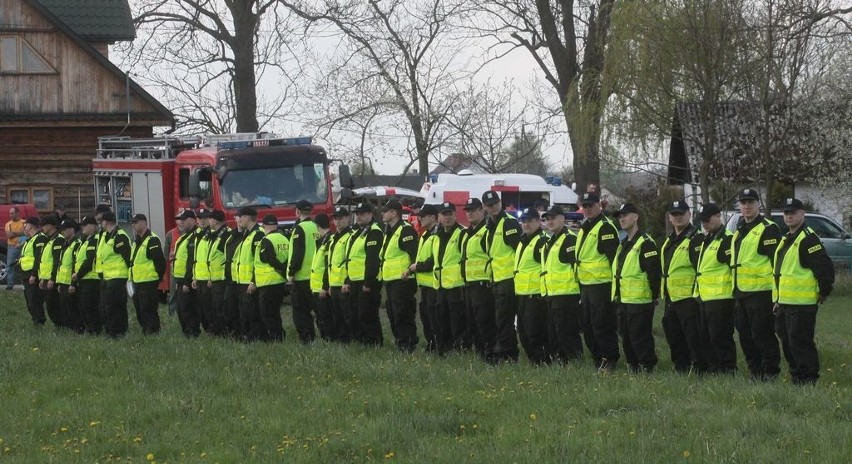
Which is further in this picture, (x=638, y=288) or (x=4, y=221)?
(x=4, y=221)

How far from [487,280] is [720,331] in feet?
10.1

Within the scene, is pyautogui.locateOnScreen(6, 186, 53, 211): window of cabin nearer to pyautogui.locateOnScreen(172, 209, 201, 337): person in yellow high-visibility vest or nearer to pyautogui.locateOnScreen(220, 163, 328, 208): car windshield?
pyautogui.locateOnScreen(220, 163, 328, 208): car windshield

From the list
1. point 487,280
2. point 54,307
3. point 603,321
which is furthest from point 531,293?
point 54,307

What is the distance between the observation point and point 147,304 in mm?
17812

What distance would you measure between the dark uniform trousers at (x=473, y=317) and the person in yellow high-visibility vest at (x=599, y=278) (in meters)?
1.47

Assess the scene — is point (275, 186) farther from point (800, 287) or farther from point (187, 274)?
point (800, 287)

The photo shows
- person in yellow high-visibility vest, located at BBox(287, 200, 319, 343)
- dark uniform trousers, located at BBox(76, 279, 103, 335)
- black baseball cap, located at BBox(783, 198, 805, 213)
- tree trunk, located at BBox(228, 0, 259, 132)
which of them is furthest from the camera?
tree trunk, located at BBox(228, 0, 259, 132)

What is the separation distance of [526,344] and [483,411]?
3803 mm

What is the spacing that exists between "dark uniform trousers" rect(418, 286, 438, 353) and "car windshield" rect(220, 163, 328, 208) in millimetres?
8223

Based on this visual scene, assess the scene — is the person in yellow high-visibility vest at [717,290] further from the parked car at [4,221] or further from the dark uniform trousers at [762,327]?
the parked car at [4,221]

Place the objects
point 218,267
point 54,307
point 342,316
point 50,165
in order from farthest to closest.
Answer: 1. point 50,165
2. point 54,307
3. point 218,267
4. point 342,316

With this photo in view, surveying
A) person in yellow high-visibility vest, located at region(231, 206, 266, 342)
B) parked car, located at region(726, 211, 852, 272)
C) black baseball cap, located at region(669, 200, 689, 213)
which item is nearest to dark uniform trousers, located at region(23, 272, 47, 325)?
person in yellow high-visibility vest, located at region(231, 206, 266, 342)

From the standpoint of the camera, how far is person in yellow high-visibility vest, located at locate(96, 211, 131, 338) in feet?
59.0

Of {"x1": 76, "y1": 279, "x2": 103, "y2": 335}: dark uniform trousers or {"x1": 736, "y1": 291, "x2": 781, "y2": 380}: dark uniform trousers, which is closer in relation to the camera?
{"x1": 736, "y1": 291, "x2": 781, "y2": 380}: dark uniform trousers
